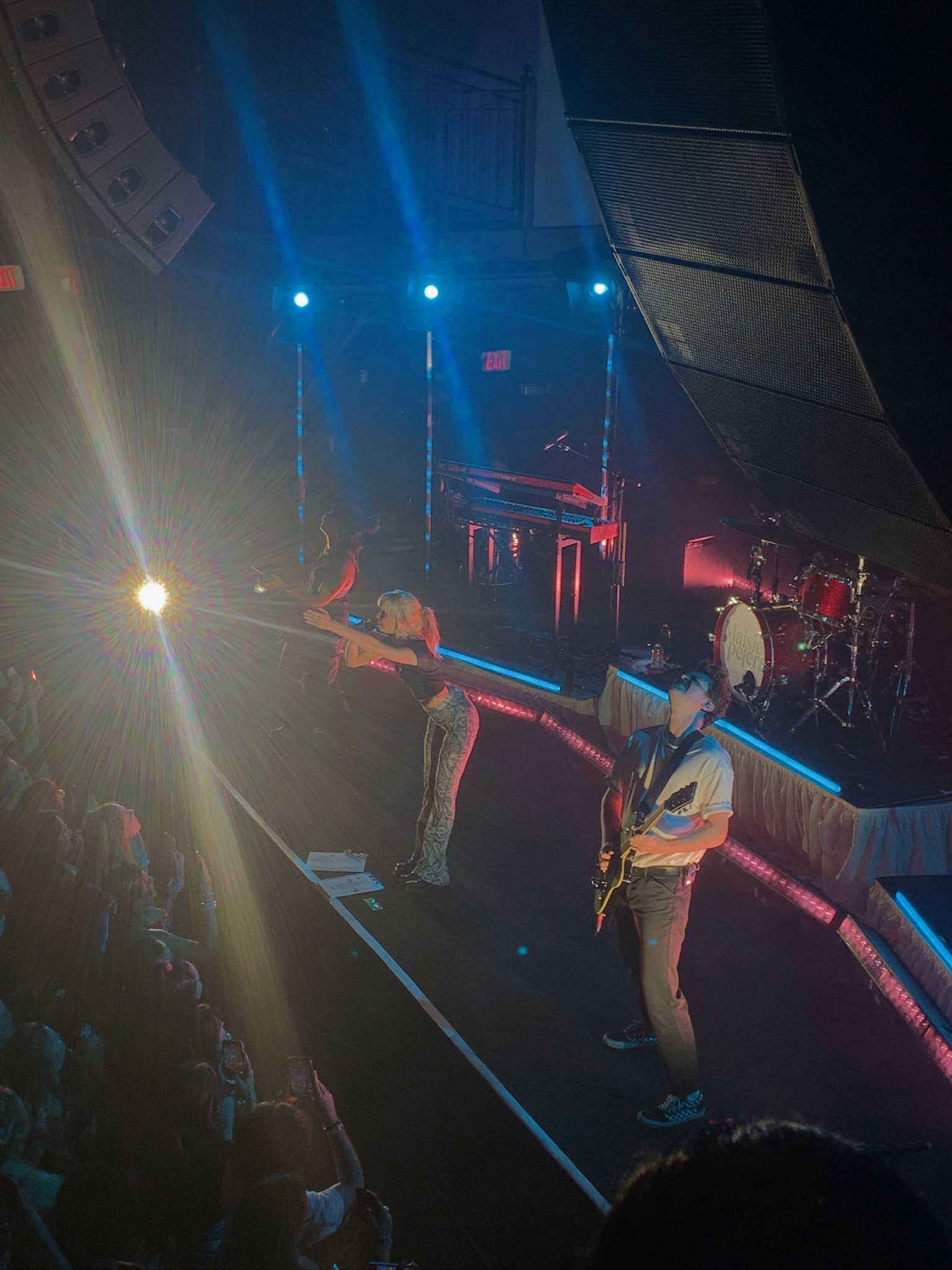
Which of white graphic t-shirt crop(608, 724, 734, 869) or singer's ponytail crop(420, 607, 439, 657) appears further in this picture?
singer's ponytail crop(420, 607, 439, 657)

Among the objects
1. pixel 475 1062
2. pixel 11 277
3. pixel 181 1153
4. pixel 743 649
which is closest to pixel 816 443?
pixel 181 1153

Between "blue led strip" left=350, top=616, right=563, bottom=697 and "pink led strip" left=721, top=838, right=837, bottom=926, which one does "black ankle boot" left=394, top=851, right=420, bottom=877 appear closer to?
"pink led strip" left=721, top=838, right=837, bottom=926

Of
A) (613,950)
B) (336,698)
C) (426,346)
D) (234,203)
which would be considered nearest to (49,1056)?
(613,950)

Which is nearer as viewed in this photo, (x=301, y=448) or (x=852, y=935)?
(x=852, y=935)

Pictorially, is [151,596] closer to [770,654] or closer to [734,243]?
[770,654]

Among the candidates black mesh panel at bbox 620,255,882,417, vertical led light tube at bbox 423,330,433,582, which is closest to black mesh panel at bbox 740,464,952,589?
black mesh panel at bbox 620,255,882,417

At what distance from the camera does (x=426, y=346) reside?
10844 mm

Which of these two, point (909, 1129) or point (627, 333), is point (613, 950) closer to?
point (909, 1129)

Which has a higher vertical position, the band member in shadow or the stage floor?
the band member in shadow

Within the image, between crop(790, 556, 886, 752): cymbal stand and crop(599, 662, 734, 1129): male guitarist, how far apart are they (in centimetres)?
267

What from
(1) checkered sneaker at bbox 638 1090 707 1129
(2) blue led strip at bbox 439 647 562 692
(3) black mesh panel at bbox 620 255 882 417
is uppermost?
(3) black mesh panel at bbox 620 255 882 417

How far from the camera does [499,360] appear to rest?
10180mm

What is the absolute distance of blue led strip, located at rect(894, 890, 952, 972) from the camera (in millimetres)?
3695

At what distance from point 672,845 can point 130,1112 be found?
1790 millimetres
